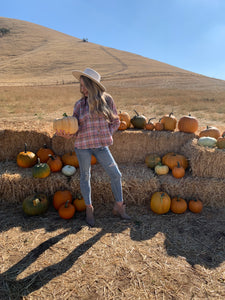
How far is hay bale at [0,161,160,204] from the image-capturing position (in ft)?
12.9

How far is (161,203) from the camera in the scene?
12.2ft

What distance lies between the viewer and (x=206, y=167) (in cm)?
409

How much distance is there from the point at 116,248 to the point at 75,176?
168cm

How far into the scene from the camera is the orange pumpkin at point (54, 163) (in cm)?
420

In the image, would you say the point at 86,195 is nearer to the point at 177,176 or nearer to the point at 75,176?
the point at 75,176

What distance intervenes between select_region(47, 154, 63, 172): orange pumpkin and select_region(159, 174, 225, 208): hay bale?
2.11 metres

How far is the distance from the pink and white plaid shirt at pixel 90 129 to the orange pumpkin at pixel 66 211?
122cm

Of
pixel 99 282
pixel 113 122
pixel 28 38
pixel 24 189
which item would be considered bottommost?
pixel 99 282

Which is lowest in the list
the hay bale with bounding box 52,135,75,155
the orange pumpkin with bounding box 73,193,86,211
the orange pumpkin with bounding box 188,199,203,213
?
the orange pumpkin with bounding box 188,199,203,213

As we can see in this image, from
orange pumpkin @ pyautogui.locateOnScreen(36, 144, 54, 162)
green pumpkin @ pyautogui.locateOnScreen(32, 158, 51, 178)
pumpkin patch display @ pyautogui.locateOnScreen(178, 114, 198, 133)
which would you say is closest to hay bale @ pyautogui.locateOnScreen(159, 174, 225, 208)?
pumpkin patch display @ pyautogui.locateOnScreen(178, 114, 198, 133)

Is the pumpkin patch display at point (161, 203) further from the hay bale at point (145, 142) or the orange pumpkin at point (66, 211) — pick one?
the orange pumpkin at point (66, 211)

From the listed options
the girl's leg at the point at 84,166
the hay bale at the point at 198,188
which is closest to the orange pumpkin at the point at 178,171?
the hay bale at the point at 198,188

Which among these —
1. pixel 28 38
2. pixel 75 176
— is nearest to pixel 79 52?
pixel 28 38

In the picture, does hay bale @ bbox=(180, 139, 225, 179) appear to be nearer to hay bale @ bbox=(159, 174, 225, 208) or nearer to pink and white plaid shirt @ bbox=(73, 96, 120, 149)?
hay bale @ bbox=(159, 174, 225, 208)
